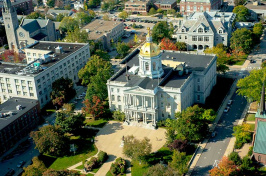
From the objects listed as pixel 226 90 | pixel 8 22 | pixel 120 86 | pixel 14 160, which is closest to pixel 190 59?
pixel 226 90

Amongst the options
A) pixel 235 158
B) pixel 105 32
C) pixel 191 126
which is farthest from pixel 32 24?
pixel 235 158

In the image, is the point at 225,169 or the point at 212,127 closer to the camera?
the point at 225,169

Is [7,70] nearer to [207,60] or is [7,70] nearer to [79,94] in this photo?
[79,94]

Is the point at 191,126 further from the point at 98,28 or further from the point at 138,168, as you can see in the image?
the point at 98,28

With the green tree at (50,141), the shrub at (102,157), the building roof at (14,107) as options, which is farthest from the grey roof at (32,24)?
the shrub at (102,157)

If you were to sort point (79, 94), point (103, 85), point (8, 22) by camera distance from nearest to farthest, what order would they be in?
point (103, 85)
point (79, 94)
point (8, 22)
